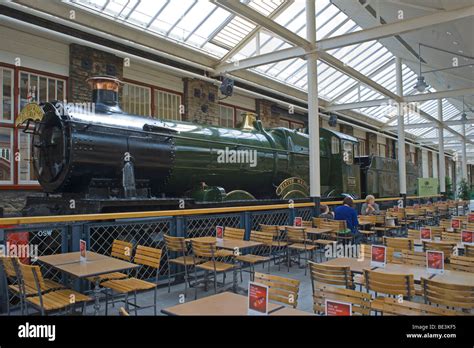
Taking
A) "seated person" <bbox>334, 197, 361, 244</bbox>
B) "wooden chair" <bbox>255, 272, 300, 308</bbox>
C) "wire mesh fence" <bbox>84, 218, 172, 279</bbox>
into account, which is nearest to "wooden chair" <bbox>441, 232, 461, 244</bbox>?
"seated person" <bbox>334, 197, 361, 244</bbox>

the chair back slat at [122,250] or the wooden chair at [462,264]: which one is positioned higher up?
the chair back slat at [122,250]

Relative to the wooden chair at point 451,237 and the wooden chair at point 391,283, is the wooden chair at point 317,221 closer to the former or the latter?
the wooden chair at point 451,237

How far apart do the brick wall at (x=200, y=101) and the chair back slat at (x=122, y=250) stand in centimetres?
669

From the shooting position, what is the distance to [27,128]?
215 inches

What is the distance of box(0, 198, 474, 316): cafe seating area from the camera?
2.96 metres

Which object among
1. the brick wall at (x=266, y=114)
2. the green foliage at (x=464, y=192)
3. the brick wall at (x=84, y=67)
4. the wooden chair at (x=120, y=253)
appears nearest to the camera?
the wooden chair at (x=120, y=253)

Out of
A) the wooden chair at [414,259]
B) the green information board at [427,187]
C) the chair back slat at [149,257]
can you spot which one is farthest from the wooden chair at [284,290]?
the green information board at [427,187]

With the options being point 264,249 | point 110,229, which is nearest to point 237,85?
point 264,249

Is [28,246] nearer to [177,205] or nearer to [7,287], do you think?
[7,287]

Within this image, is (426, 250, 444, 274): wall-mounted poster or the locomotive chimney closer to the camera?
(426, 250, 444, 274): wall-mounted poster

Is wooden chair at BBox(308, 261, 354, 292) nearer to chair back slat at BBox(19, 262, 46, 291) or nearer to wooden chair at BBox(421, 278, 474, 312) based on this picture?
wooden chair at BBox(421, 278, 474, 312)

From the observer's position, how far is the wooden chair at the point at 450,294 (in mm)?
2965

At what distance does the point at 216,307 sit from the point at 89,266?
1.67m

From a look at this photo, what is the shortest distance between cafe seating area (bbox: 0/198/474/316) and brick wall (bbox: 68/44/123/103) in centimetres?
472
